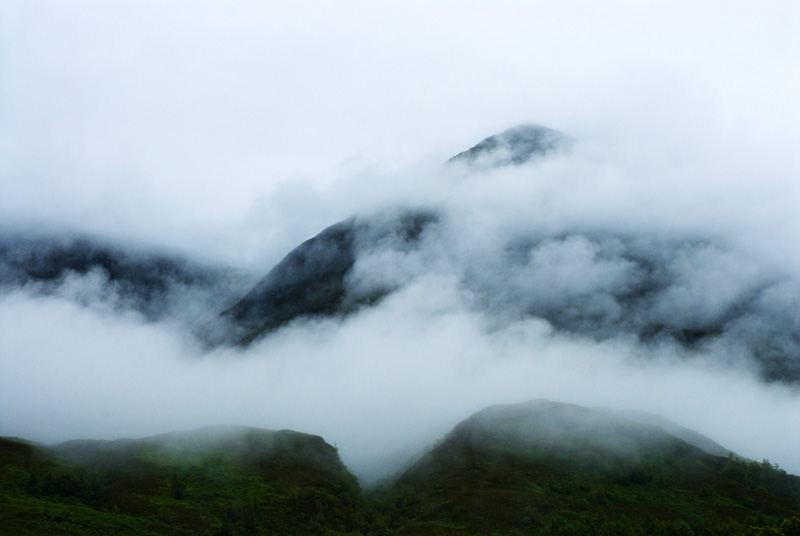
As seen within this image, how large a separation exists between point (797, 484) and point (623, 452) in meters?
47.1

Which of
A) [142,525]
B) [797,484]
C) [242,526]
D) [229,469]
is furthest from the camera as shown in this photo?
[797,484]

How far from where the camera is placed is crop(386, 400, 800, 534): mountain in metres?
135

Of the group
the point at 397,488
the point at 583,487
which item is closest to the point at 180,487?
the point at 397,488

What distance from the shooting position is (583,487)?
15875 centimetres

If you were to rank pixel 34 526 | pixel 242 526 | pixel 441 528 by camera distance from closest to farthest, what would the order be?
pixel 34 526
pixel 242 526
pixel 441 528

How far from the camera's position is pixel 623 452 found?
184 metres

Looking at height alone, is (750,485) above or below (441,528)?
above

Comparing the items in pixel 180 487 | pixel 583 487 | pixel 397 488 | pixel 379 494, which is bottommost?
pixel 379 494

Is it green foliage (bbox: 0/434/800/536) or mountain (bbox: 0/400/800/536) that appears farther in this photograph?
mountain (bbox: 0/400/800/536)

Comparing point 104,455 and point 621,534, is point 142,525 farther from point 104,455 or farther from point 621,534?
point 621,534

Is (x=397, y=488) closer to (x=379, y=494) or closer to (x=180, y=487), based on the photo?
(x=379, y=494)

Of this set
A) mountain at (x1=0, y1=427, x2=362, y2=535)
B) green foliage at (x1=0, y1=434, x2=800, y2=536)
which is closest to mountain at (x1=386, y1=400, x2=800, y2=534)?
green foliage at (x1=0, y1=434, x2=800, y2=536)

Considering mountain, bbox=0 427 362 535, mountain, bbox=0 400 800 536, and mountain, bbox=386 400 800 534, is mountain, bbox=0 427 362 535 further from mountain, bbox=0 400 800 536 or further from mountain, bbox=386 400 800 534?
mountain, bbox=386 400 800 534

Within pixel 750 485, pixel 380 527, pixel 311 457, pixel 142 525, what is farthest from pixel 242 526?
pixel 750 485
